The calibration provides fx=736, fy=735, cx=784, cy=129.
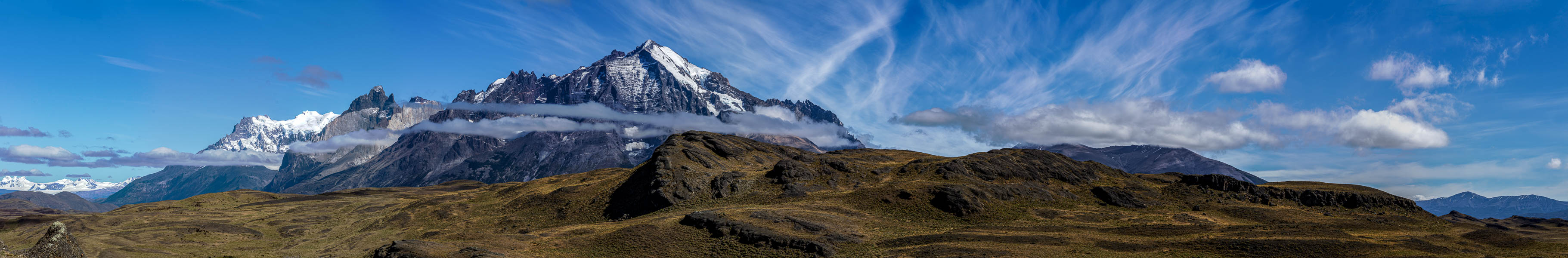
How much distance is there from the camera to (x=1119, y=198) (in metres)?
126

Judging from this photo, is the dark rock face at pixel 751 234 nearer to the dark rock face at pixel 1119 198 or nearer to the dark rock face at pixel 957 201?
the dark rock face at pixel 957 201

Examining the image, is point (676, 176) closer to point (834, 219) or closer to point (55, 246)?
point (834, 219)

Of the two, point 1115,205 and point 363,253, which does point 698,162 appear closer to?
point 363,253

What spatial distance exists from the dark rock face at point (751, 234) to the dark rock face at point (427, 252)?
2550cm

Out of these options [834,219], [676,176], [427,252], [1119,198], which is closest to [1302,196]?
[1119,198]

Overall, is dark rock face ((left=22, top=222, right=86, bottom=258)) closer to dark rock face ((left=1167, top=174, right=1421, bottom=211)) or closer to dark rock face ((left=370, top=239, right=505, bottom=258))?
dark rock face ((left=370, top=239, right=505, bottom=258))

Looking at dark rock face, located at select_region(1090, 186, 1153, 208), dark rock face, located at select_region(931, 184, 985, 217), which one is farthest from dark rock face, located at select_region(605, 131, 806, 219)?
dark rock face, located at select_region(1090, 186, 1153, 208)

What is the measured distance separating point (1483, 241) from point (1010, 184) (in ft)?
198

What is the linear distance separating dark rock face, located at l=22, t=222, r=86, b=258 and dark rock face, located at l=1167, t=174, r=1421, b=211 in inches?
6049

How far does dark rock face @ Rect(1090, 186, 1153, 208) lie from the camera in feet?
407

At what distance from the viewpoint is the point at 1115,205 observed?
12406 cm

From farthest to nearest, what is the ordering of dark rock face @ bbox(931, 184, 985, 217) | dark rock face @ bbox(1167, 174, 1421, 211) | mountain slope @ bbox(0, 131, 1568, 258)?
dark rock face @ bbox(1167, 174, 1421, 211)
dark rock face @ bbox(931, 184, 985, 217)
mountain slope @ bbox(0, 131, 1568, 258)

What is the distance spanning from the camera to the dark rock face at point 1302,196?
125m

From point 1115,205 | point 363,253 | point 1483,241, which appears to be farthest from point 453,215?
point 1483,241
